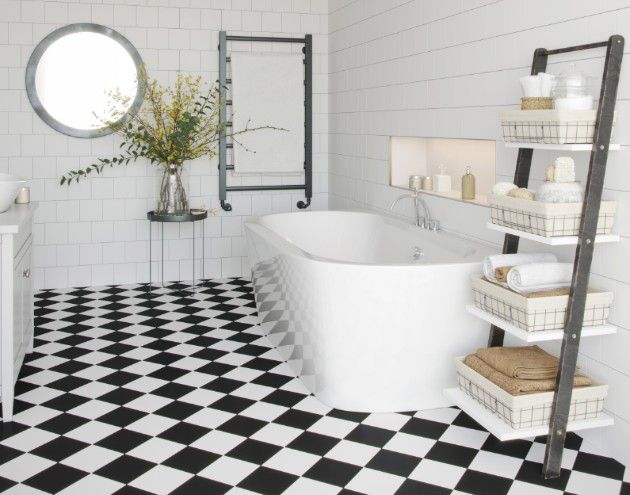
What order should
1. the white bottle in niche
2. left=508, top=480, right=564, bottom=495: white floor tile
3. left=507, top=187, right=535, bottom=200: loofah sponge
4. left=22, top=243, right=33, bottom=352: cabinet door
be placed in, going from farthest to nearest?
1. the white bottle in niche
2. left=22, top=243, right=33, bottom=352: cabinet door
3. left=507, top=187, right=535, bottom=200: loofah sponge
4. left=508, top=480, right=564, bottom=495: white floor tile

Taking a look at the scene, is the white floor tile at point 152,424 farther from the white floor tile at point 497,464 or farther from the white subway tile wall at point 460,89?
the white subway tile wall at point 460,89

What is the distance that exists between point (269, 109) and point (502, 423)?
4.18m

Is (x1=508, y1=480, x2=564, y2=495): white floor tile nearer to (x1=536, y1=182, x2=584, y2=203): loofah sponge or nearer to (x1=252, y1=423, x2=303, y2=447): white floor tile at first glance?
(x1=252, y1=423, x2=303, y2=447): white floor tile

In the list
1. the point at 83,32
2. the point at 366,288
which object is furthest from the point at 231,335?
the point at 83,32

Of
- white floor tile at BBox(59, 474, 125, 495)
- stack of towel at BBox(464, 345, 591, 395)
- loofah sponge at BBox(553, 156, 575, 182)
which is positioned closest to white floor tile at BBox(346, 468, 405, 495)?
stack of towel at BBox(464, 345, 591, 395)

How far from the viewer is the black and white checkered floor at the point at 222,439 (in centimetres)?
298

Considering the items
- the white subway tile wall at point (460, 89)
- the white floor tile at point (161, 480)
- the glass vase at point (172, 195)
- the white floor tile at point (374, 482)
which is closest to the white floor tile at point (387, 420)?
the white floor tile at point (374, 482)

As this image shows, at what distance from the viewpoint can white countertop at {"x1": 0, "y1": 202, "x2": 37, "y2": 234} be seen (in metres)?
3.46

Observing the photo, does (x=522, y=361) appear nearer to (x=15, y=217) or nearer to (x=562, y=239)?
(x=562, y=239)

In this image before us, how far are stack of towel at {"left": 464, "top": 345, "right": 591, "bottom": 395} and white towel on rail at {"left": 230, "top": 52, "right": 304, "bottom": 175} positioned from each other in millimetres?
3712

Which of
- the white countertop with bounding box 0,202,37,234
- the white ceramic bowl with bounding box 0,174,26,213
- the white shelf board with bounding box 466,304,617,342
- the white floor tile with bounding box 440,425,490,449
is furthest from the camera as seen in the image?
the white ceramic bowl with bounding box 0,174,26,213

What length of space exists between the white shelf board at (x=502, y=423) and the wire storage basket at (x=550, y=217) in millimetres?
752

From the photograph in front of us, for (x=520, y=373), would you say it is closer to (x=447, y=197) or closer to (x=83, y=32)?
(x=447, y=197)

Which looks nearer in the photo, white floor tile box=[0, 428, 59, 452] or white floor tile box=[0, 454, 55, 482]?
white floor tile box=[0, 454, 55, 482]
